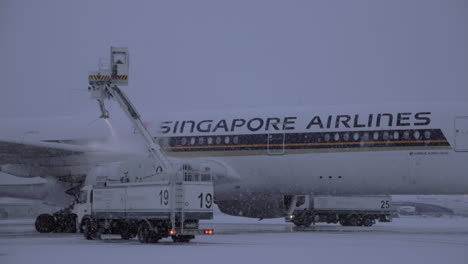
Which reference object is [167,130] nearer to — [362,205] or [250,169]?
[250,169]

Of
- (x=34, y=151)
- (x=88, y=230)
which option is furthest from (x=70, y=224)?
(x=88, y=230)

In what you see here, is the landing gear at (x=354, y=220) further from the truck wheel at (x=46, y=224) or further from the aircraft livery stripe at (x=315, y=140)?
the truck wheel at (x=46, y=224)

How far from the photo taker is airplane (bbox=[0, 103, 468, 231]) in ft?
69.7

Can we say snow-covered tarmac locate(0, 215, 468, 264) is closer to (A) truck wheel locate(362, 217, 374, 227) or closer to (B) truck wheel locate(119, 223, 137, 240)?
(B) truck wheel locate(119, 223, 137, 240)

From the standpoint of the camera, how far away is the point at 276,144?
23016mm

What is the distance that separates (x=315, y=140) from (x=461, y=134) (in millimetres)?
4725

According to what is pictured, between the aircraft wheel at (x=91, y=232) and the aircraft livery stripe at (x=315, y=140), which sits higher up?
the aircraft livery stripe at (x=315, y=140)

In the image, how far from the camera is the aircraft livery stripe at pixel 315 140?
21312 millimetres

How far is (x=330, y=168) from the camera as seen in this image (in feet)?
73.2

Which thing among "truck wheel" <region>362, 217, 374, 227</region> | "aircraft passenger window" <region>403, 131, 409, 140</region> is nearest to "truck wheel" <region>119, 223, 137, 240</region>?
"aircraft passenger window" <region>403, 131, 409, 140</region>

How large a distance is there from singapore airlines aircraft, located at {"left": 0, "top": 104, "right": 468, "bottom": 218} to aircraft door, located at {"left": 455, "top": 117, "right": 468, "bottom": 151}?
0.10 feet

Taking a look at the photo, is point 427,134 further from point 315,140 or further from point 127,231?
point 127,231

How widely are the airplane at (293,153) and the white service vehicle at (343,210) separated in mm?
7177

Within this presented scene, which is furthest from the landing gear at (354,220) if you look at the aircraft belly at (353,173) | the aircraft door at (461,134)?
the aircraft door at (461,134)
